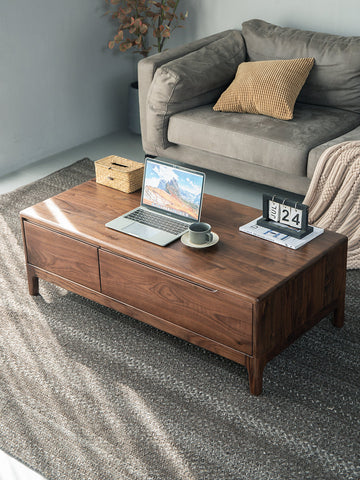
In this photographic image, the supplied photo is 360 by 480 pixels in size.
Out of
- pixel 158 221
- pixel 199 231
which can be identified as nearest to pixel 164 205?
pixel 158 221

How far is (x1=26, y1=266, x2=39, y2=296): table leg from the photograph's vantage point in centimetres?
258

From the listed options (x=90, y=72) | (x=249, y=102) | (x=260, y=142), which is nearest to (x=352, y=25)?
(x=249, y=102)

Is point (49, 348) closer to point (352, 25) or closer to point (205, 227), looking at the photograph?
point (205, 227)

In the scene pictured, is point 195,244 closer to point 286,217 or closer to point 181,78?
point 286,217

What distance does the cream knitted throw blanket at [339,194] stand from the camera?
2791 millimetres

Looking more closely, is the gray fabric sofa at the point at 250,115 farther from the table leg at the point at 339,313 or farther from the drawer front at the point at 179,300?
the drawer front at the point at 179,300

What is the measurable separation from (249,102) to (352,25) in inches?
32.5

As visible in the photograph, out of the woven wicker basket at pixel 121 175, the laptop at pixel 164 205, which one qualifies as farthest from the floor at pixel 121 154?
the laptop at pixel 164 205

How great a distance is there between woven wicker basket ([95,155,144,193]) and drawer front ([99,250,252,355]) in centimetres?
42

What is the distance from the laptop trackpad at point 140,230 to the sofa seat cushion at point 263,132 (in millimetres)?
1040

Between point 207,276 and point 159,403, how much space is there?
0.43 m

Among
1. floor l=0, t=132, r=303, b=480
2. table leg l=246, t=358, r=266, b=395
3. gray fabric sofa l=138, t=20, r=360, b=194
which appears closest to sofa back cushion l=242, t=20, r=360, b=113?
gray fabric sofa l=138, t=20, r=360, b=194

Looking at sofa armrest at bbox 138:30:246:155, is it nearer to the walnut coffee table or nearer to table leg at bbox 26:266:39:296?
the walnut coffee table

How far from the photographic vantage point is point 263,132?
10.4ft
